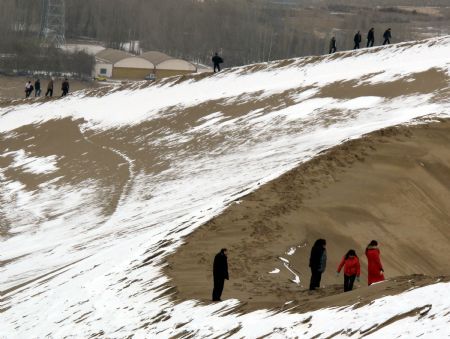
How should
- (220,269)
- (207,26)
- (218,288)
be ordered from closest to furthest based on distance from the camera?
(220,269)
(218,288)
(207,26)

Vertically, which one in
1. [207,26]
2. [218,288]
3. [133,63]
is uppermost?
[207,26]

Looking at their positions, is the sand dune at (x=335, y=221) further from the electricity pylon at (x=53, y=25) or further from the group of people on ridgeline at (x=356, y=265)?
the electricity pylon at (x=53, y=25)

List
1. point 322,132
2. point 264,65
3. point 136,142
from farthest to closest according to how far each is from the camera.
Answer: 1. point 264,65
2. point 136,142
3. point 322,132

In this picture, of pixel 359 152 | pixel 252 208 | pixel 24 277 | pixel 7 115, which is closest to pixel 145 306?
pixel 252 208

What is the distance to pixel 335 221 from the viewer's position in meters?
23.6

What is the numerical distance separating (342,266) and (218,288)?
2.26 metres

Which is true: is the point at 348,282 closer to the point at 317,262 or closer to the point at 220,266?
the point at 317,262

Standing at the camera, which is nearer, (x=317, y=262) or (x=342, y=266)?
(x=342, y=266)

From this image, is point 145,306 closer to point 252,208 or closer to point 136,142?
point 252,208

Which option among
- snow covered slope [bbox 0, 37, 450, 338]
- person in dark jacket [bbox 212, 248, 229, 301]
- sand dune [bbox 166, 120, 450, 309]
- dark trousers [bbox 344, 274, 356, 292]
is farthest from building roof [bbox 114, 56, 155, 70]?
dark trousers [bbox 344, 274, 356, 292]

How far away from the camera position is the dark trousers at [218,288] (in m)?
18.2

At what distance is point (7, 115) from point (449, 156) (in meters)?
43.4

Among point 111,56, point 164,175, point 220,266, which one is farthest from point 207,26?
point 220,266

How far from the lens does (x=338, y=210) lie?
948 inches
